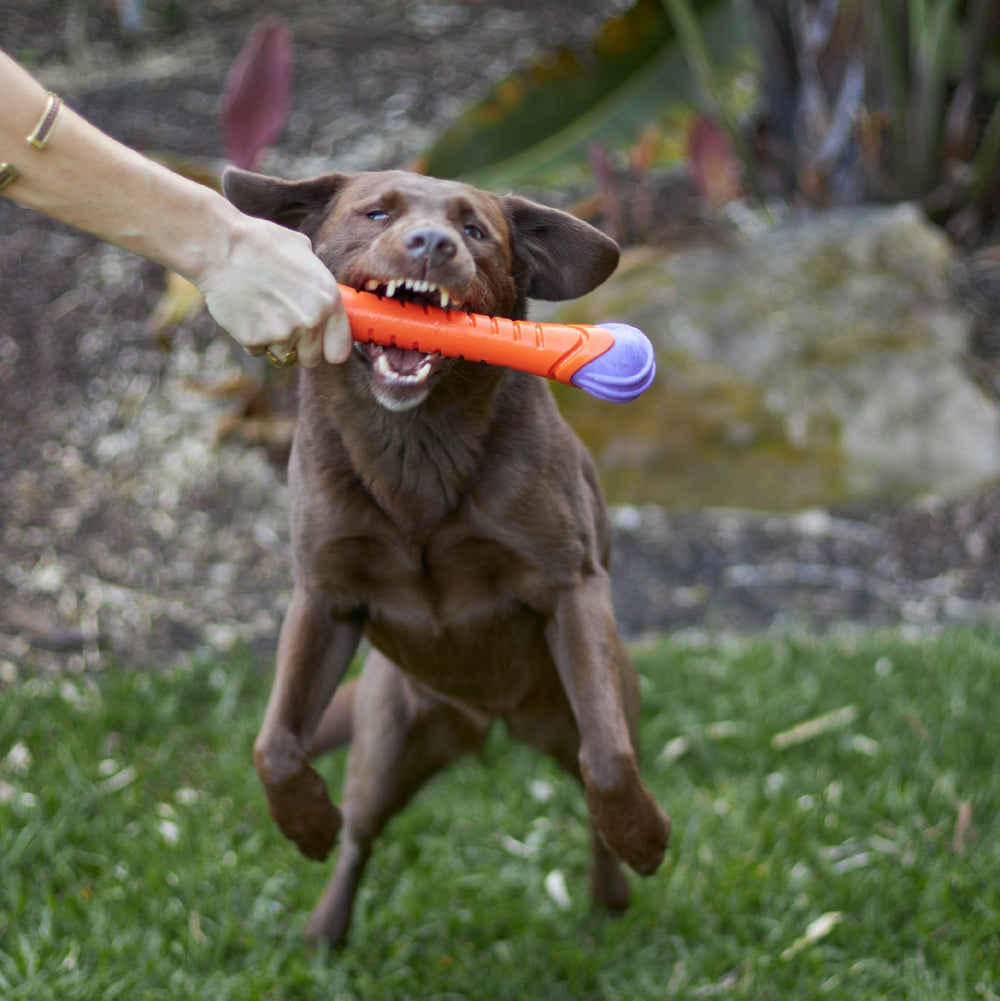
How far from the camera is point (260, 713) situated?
441cm

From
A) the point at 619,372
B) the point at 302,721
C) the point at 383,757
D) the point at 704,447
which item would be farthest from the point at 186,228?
the point at 704,447

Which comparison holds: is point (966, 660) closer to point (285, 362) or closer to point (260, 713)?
point (260, 713)

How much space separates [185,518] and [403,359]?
3.26 metres

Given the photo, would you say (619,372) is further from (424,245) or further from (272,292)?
(272,292)

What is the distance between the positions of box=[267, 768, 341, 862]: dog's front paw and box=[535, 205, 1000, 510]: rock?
3.10 metres

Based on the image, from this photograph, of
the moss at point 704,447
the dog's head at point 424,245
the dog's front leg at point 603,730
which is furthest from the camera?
the moss at point 704,447

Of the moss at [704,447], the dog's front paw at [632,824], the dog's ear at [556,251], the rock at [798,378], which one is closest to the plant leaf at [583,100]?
the rock at [798,378]

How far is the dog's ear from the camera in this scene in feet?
9.21

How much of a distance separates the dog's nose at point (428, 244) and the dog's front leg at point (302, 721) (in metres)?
0.84

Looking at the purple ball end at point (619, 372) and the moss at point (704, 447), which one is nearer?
the purple ball end at point (619, 372)

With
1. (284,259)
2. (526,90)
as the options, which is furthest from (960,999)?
(526,90)

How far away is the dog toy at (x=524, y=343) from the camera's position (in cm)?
240

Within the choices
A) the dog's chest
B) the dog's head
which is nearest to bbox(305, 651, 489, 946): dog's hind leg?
the dog's chest

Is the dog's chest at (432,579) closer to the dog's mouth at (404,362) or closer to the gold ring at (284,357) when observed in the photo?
the dog's mouth at (404,362)
